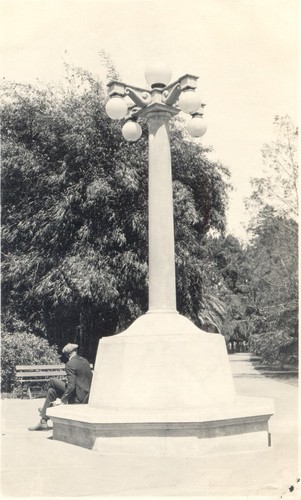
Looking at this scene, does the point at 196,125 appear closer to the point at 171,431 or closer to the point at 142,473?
the point at 171,431

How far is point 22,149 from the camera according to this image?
16484mm

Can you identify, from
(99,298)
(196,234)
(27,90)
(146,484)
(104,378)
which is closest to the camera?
(146,484)

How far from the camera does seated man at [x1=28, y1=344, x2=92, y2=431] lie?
821cm

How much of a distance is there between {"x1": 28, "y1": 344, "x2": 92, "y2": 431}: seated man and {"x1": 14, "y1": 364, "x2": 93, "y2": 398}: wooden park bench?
18.4 ft

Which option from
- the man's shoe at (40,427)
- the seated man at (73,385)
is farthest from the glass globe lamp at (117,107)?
the man's shoe at (40,427)

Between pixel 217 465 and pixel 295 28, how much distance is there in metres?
5.30

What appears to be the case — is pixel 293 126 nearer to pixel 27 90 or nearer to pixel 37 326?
pixel 27 90

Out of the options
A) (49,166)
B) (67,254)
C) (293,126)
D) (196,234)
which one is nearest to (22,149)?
(49,166)

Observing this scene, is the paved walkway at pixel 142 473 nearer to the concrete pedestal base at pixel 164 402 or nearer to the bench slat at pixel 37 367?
the concrete pedestal base at pixel 164 402

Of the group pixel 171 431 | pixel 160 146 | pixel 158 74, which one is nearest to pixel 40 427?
pixel 171 431

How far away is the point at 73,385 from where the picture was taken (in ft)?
27.0

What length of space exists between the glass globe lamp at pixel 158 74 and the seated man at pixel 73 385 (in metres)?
3.80

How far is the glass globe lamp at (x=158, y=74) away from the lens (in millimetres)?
7906

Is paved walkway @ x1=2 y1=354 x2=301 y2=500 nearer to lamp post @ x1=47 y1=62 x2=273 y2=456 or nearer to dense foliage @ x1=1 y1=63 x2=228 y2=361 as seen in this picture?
lamp post @ x1=47 y1=62 x2=273 y2=456
